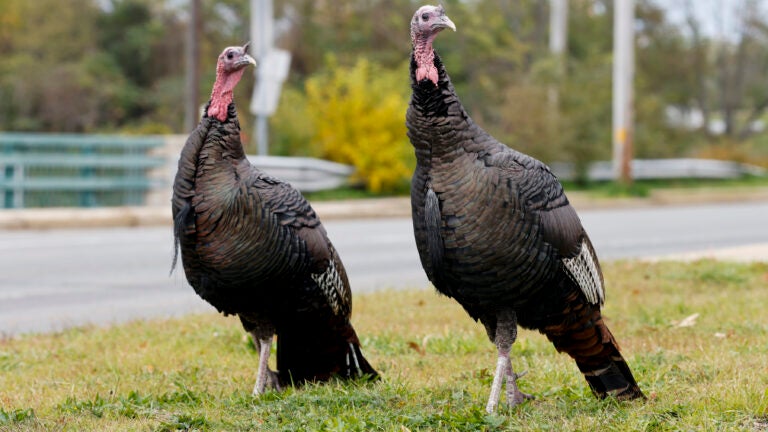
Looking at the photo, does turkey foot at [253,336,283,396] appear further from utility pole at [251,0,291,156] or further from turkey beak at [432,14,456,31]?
utility pole at [251,0,291,156]

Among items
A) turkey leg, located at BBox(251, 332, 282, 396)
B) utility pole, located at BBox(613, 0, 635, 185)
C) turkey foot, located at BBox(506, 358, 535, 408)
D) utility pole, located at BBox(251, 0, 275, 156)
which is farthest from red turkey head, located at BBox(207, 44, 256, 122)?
utility pole, located at BBox(613, 0, 635, 185)

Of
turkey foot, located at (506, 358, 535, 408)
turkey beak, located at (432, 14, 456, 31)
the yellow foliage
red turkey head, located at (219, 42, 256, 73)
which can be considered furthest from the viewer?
the yellow foliage

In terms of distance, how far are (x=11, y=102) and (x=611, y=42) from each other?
2280 centimetres

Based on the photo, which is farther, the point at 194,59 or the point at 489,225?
the point at 194,59

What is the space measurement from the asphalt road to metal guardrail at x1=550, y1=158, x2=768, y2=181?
796 cm

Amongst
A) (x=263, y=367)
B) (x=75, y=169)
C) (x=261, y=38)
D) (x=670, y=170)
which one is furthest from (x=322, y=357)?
(x=670, y=170)

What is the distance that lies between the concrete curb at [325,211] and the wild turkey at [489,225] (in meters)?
13.1

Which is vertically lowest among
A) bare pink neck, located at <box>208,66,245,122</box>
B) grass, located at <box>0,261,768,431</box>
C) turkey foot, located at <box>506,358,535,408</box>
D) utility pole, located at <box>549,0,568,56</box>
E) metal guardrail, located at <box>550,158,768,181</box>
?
metal guardrail, located at <box>550,158,768,181</box>

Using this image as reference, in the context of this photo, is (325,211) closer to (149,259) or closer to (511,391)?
(149,259)

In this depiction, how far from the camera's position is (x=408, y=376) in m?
5.56

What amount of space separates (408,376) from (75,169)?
14686 mm

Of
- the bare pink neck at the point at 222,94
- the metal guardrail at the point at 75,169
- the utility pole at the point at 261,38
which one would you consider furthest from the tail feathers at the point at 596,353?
the utility pole at the point at 261,38

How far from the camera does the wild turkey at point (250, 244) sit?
467 centimetres

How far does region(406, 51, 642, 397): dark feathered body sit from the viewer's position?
4.20 metres
